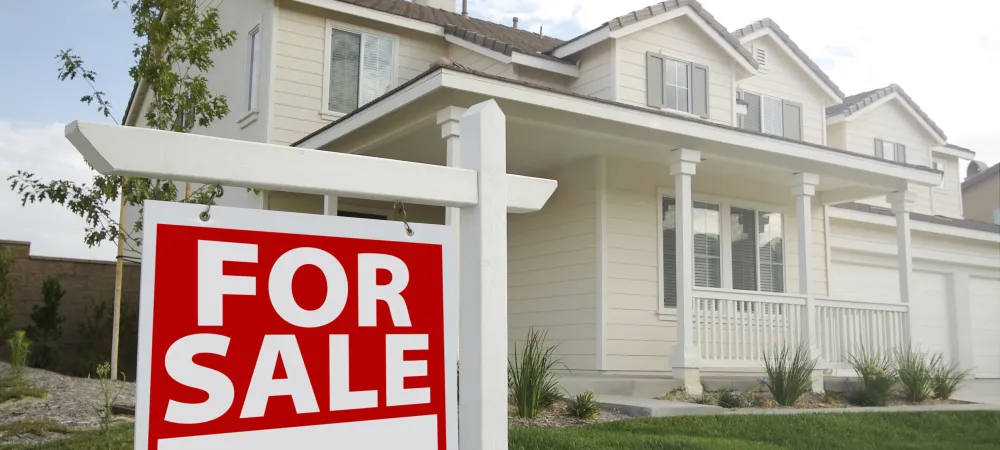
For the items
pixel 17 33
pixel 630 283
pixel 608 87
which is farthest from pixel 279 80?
pixel 630 283

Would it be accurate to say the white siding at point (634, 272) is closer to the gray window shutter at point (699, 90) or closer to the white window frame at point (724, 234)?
the white window frame at point (724, 234)

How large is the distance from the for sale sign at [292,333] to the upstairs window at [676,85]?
10.4 metres

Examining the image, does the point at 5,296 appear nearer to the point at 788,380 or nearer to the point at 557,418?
the point at 557,418

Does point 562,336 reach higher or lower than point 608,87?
lower

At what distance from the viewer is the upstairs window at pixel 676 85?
12266mm

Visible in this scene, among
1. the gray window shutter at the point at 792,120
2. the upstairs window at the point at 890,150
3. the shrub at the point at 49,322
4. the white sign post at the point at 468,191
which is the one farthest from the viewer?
the upstairs window at the point at 890,150

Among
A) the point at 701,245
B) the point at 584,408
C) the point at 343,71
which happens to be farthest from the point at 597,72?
the point at 584,408

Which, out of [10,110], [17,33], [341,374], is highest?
[17,33]

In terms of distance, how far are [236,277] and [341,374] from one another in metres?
0.32

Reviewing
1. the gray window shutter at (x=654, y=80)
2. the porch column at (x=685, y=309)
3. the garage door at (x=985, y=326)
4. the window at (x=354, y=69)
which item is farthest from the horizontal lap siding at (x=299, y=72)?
the garage door at (x=985, y=326)

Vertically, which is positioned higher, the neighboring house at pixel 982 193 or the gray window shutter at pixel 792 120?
the neighboring house at pixel 982 193

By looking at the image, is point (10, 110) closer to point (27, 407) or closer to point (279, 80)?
point (279, 80)

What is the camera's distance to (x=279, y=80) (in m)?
12.1

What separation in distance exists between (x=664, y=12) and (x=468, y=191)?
35.2 feet
